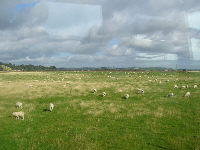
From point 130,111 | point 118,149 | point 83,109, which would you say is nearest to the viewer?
point 118,149

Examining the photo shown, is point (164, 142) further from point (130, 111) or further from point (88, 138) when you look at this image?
point (130, 111)

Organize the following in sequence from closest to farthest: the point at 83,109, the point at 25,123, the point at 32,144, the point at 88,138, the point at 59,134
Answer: the point at 32,144, the point at 88,138, the point at 59,134, the point at 25,123, the point at 83,109

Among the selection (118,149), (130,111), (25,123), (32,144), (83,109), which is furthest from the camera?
(83,109)

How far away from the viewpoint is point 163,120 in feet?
44.5

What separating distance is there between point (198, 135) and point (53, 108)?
40.2 ft

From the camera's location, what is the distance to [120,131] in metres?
11.6

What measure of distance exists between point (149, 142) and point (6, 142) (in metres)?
7.49

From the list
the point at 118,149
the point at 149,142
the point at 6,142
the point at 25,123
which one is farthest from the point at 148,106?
the point at 6,142

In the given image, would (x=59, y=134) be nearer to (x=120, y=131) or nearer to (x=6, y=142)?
(x=6, y=142)

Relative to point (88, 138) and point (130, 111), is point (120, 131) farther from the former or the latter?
point (130, 111)

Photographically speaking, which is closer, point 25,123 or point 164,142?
point 164,142

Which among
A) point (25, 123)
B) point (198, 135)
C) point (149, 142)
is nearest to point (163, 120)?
point (198, 135)

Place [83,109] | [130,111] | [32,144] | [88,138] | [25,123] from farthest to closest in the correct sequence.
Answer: [83,109]
[130,111]
[25,123]
[88,138]
[32,144]

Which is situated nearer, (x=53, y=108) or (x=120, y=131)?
(x=120, y=131)
